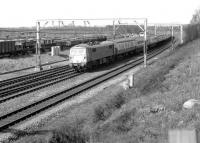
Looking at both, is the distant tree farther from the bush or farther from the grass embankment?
the bush

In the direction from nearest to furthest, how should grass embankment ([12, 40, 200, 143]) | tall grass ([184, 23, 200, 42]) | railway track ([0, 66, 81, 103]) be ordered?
1. grass embankment ([12, 40, 200, 143])
2. railway track ([0, 66, 81, 103])
3. tall grass ([184, 23, 200, 42])

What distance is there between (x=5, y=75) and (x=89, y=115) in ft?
57.5

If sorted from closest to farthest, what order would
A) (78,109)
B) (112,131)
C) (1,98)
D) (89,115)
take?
(112,131)
(89,115)
(78,109)
(1,98)

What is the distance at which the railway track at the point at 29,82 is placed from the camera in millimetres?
22050

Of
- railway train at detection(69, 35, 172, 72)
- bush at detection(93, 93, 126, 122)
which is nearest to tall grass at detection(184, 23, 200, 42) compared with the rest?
railway train at detection(69, 35, 172, 72)

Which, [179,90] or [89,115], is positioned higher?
[179,90]

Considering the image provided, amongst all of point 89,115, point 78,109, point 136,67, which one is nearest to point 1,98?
point 78,109

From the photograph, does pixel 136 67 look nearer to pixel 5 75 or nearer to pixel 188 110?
pixel 5 75

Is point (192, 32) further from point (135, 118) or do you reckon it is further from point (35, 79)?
point (135, 118)

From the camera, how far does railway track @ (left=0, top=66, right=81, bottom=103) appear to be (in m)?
22.0

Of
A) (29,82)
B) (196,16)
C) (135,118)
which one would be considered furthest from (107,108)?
(196,16)

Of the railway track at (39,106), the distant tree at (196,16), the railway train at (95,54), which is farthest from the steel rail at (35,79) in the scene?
the distant tree at (196,16)

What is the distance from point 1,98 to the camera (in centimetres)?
2084

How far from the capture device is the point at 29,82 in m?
26.2
